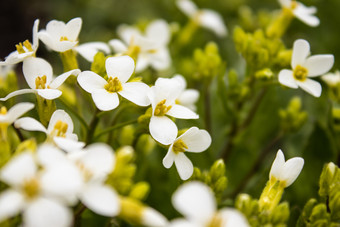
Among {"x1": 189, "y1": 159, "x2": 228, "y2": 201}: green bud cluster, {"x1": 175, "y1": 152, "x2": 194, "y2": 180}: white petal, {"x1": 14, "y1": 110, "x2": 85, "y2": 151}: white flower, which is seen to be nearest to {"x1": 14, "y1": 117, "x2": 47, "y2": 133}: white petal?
{"x1": 14, "y1": 110, "x2": 85, "y2": 151}: white flower

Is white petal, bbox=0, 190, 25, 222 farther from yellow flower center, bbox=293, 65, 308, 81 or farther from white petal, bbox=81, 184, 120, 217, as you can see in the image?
yellow flower center, bbox=293, 65, 308, 81

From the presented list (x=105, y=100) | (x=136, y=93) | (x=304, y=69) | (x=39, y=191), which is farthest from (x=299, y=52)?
(x=39, y=191)

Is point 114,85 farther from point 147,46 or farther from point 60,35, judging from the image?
point 147,46

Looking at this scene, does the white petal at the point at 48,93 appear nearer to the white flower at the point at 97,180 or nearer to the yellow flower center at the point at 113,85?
the yellow flower center at the point at 113,85

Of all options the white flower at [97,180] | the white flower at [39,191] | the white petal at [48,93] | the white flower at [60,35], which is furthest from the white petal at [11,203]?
the white flower at [60,35]

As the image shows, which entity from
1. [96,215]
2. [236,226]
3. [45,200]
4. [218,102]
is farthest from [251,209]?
[218,102]
